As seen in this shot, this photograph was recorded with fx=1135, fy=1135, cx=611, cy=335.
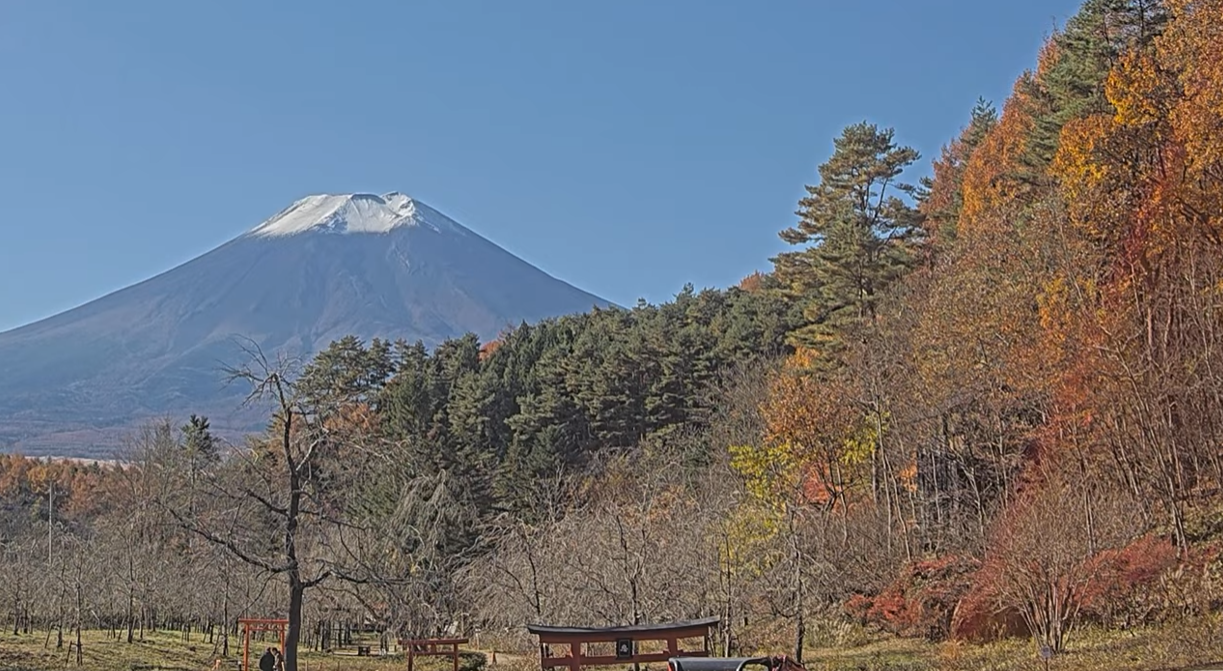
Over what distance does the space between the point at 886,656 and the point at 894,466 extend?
27.0ft

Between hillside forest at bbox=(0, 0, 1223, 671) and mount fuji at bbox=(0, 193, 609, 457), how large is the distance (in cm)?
8252

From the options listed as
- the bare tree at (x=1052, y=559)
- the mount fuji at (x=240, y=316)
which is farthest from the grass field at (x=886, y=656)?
the mount fuji at (x=240, y=316)

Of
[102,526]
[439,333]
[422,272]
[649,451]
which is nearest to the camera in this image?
[649,451]

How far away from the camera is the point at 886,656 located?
17469mm

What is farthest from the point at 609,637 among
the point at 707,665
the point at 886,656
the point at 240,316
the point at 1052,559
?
the point at 240,316

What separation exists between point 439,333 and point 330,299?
893 inches

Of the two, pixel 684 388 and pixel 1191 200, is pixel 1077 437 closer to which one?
pixel 1191 200

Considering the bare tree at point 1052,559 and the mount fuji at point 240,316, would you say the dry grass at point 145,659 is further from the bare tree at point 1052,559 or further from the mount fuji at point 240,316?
the mount fuji at point 240,316

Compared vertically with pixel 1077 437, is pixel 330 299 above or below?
above

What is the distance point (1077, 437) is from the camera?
17984mm

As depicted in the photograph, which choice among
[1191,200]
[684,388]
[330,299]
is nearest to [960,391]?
[1191,200]

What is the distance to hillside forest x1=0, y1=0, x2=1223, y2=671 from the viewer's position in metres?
14.4

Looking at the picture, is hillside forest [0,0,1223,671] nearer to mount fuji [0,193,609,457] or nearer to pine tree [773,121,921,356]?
pine tree [773,121,921,356]

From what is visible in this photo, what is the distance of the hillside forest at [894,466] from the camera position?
569 inches
